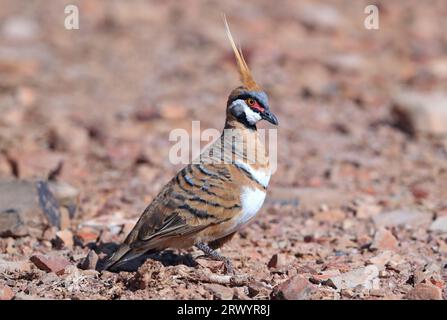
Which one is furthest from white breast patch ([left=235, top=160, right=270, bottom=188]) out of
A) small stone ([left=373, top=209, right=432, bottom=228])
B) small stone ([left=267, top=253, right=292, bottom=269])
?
small stone ([left=373, top=209, right=432, bottom=228])

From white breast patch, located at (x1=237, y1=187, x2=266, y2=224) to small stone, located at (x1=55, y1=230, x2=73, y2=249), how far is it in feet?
6.14

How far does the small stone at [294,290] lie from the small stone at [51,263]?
1.86 metres

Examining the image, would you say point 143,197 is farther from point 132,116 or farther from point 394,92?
point 394,92

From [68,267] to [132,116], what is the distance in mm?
5593

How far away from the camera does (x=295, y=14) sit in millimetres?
16281

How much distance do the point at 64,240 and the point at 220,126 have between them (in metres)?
4.38

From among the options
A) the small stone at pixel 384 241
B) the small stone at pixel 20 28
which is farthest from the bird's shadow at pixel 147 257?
the small stone at pixel 20 28

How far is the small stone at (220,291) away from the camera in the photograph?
5.99m

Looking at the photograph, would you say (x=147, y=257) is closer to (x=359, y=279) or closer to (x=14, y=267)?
(x=14, y=267)

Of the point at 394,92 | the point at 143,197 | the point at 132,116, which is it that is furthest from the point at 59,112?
the point at 394,92

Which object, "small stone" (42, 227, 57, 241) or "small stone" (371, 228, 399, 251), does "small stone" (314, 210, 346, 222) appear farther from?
"small stone" (42, 227, 57, 241)

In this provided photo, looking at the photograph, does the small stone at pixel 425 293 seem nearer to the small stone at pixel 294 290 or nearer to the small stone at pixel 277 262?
the small stone at pixel 294 290

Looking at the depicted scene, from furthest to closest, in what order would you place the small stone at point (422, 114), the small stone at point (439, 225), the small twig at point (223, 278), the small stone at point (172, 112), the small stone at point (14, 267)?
the small stone at point (172, 112)
the small stone at point (422, 114)
the small stone at point (439, 225)
the small stone at point (14, 267)
the small twig at point (223, 278)

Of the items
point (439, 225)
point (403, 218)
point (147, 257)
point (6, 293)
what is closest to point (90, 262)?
point (147, 257)
